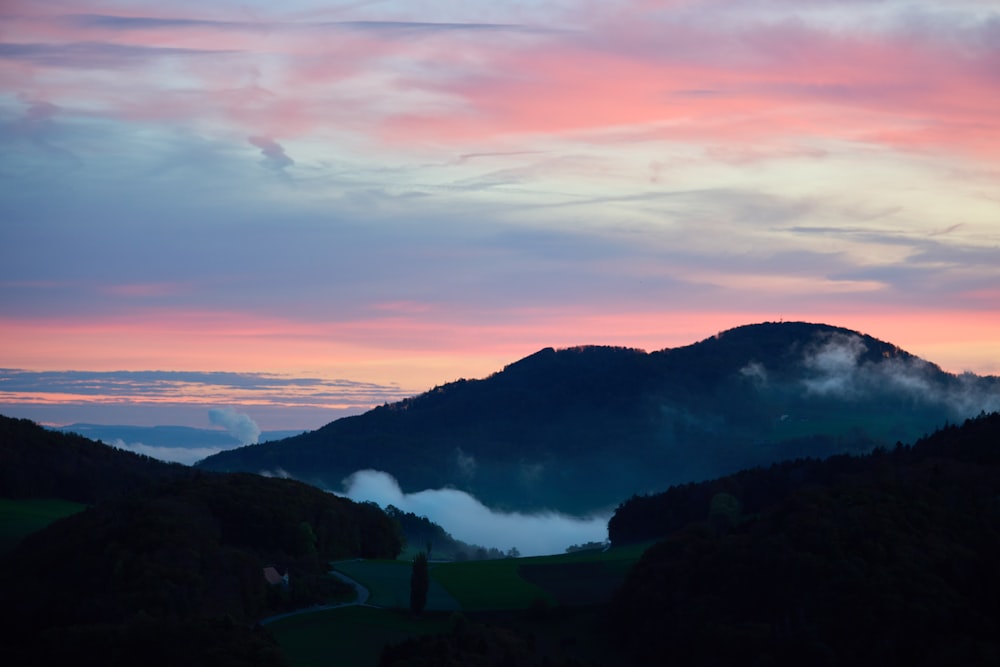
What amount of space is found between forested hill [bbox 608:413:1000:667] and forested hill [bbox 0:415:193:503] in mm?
70823

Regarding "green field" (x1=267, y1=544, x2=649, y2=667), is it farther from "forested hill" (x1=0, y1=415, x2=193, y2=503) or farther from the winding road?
"forested hill" (x1=0, y1=415, x2=193, y2=503)

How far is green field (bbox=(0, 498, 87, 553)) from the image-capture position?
12650 centimetres

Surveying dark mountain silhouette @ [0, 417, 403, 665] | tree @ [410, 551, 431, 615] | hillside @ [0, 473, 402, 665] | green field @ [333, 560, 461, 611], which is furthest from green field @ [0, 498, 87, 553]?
tree @ [410, 551, 431, 615]

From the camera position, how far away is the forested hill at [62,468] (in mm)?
154625

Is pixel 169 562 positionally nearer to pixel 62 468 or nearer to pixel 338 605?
pixel 338 605

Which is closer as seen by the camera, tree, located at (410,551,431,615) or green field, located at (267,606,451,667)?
green field, located at (267,606,451,667)

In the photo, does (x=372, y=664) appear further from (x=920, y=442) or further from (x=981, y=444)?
(x=920, y=442)

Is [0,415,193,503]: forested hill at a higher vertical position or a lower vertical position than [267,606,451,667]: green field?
higher

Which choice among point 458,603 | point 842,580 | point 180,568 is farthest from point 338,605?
point 842,580

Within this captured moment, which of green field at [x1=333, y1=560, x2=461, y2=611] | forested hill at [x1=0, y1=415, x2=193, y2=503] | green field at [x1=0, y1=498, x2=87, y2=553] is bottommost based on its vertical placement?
green field at [x1=333, y1=560, x2=461, y2=611]

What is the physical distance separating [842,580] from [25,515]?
89.2 m

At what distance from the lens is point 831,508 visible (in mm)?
106750

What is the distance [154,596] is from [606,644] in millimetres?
33604

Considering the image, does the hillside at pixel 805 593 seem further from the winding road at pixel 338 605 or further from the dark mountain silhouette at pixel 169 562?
the dark mountain silhouette at pixel 169 562
